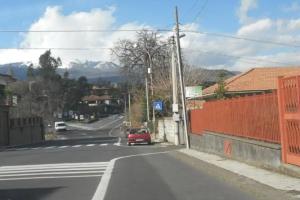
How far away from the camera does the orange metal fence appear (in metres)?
19.6

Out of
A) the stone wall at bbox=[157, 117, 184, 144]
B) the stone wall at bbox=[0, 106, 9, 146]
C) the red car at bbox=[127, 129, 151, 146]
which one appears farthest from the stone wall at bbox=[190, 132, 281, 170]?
the stone wall at bbox=[0, 106, 9, 146]

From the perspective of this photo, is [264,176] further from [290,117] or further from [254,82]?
[254,82]

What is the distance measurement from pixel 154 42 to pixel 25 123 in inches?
881

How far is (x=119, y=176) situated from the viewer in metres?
19.9

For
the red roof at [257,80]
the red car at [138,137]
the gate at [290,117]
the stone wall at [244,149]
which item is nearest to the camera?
the gate at [290,117]

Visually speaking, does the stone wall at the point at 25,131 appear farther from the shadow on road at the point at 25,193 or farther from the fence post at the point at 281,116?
the fence post at the point at 281,116

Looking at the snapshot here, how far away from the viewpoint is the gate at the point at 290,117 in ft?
54.0

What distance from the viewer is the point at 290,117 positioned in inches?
674

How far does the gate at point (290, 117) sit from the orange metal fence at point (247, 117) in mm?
1143

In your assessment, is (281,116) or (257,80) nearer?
(281,116)

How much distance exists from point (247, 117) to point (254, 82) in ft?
105

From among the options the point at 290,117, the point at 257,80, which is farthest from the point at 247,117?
the point at 257,80

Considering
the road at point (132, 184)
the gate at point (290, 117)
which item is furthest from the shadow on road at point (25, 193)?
the gate at point (290, 117)

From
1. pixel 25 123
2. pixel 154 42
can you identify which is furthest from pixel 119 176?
pixel 154 42
